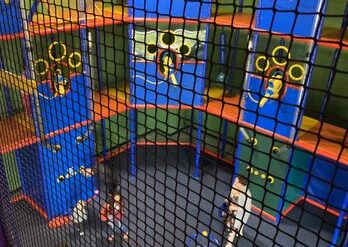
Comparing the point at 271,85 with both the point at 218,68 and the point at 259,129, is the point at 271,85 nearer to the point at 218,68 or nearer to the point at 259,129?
the point at 259,129

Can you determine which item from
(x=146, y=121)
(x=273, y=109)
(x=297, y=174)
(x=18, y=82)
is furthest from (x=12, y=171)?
(x=297, y=174)

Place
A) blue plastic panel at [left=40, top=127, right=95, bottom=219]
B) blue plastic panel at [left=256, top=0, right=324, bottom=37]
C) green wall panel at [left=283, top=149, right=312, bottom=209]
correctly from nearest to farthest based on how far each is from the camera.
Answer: blue plastic panel at [left=256, top=0, right=324, bottom=37] < blue plastic panel at [left=40, top=127, right=95, bottom=219] < green wall panel at [left=283, top=149, right=312, bottom=209]

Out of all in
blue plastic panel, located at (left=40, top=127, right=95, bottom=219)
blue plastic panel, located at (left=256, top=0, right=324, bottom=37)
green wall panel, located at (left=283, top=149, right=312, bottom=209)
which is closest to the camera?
blue plastic panel, located at (left=256, top=0, right=324, bottom=37)

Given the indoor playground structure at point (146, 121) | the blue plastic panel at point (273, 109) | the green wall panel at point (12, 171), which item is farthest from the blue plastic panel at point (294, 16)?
the green wall panel at point (12, 171)

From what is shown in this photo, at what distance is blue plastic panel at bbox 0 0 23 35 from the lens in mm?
1373

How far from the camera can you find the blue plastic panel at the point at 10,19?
4.50 ft

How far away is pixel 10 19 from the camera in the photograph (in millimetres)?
1455

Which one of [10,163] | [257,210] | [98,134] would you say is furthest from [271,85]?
[10,163]

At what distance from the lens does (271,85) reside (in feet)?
4.77

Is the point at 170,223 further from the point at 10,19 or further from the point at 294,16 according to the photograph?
the point at 10,19

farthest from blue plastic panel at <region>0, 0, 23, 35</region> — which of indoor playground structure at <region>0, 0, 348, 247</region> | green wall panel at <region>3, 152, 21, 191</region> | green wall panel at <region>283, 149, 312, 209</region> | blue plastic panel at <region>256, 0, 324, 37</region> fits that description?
green wall panel at <region>283, 149, 312, 209</region>

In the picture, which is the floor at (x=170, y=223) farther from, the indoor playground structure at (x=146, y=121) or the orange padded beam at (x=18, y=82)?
the orange padded beam at (x=18, y=82)

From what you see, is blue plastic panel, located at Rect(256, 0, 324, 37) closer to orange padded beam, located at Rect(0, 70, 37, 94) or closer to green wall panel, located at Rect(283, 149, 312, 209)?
green wall panel, located at Rect(283, 149, 312, 209)

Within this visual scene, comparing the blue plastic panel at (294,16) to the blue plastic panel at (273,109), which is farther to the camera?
the blue plastic panel at (273,109)
